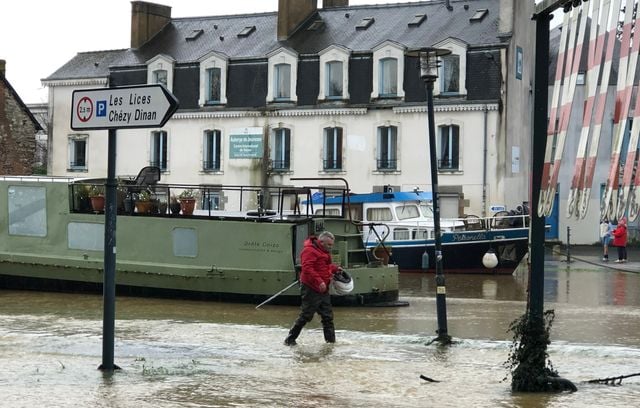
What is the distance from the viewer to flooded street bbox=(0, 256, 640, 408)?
10.6 meters

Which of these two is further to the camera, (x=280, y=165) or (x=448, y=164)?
(x=280, y=165)

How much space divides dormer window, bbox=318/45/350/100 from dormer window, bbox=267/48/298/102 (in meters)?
1.33

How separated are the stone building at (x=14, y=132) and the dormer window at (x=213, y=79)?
9451mm

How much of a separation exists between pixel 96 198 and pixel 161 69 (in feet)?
81.9

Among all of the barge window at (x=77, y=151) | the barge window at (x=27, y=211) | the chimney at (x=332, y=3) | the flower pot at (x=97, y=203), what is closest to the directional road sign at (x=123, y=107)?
the flower pot at (x=97, y=203)

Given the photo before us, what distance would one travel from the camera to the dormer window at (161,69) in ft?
158

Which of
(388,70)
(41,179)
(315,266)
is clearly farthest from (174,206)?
(388,70)

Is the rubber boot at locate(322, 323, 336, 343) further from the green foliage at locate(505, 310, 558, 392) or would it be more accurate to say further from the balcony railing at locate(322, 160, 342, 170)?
the balcony railing at locate(322, 160, 342, 170)

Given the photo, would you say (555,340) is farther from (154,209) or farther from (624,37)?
(154,209)

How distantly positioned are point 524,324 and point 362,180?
1323 inches

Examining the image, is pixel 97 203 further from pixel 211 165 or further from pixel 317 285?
pixel 211 165

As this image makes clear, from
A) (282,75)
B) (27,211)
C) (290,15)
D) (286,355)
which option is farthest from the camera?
(290,15)

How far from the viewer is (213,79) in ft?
157

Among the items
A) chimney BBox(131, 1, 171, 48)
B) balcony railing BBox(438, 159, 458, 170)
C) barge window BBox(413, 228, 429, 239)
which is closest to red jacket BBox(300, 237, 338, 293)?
barge window BBox(413, 228, 429, 239)
